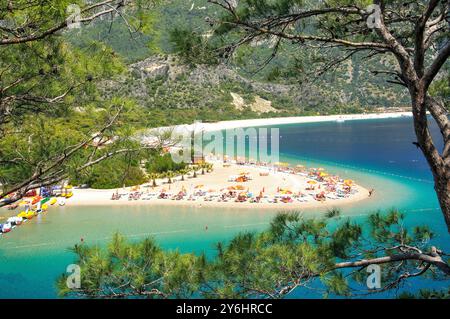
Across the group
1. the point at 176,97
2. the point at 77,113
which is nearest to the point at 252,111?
the point at 176,97

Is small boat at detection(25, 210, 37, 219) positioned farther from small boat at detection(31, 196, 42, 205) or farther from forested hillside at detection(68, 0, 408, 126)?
forested hillside at detection(68, 0, 408, 126)

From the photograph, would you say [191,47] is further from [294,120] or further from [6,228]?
[294,120]

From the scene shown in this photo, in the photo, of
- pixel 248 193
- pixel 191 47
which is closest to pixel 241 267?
pixel 191 47

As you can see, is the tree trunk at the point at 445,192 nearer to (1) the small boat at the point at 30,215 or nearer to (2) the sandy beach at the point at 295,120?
(1) the small boat at the point at 30,215

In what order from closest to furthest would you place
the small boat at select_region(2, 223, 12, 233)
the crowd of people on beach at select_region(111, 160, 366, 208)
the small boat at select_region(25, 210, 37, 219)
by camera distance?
1. the small boat at select_region(2, 223, 12, 233)
2. the small boat at select_region(25, 210, 37, 219)
3. the crowd of people on beach at select_region(111, 160, 366, 208)

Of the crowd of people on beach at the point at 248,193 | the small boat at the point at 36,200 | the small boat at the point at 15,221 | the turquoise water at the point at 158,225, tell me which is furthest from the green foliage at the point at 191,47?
the small boat at the point at 36,200

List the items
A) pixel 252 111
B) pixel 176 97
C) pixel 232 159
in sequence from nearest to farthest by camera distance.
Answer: pixel 232 159 → pixel 176 97 → pixel 252 111

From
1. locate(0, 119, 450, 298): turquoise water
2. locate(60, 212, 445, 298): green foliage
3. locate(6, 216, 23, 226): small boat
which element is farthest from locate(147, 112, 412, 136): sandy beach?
locate(60, 212, 445, 298): green foliage
